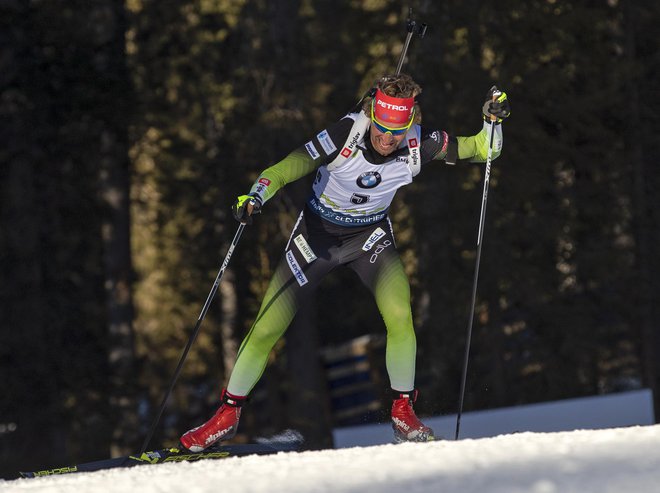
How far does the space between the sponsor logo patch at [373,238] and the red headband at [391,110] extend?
0.77 meters

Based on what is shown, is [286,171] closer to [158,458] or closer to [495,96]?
[495,96]

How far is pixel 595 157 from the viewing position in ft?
55.3

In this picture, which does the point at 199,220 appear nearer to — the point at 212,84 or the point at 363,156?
the point at 212,84

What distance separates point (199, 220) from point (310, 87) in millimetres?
4647

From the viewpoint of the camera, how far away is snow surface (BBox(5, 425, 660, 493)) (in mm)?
4879

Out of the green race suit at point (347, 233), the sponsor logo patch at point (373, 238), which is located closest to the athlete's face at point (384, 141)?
the green race suit at point (347, 233)

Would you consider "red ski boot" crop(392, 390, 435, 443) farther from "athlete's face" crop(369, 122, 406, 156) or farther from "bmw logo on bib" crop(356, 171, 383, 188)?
"athlete's face" crop(369, 122, 406, 156)

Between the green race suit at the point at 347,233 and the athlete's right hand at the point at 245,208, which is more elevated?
the athlete's right hand at the point at 245,208

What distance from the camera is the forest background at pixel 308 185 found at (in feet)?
49.9

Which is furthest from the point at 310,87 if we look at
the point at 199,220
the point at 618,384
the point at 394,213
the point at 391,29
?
the point at 618,384

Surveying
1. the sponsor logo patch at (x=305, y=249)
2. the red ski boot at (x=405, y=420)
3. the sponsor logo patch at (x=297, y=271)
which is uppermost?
the sponsor logo patch at (x=305, y=249)

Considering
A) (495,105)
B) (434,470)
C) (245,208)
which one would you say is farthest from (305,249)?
(434,470)

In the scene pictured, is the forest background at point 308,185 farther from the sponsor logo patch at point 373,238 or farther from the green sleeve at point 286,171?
the green sleeve at point 286,171

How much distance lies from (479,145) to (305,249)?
134 cm
